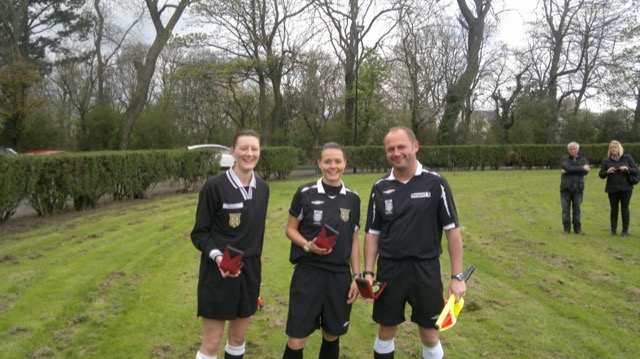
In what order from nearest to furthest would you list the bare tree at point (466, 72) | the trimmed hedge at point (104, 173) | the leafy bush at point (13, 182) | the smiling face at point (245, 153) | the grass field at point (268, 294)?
the smiling face at point (245, 153)
the grass field at point (268, 294)
the leafy bush at point (13, 182)
the trimmed hedge at point (104, 173)
the bare tree at point (466, 72)

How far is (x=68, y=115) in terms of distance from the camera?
34.2 meters

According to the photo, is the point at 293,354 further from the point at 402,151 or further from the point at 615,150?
the point at 615,150

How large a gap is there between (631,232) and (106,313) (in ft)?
29.6

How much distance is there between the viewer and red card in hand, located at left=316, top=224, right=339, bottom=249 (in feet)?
9.34

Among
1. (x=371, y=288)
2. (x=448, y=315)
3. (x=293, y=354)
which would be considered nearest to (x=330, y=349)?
(x=293, y=354)

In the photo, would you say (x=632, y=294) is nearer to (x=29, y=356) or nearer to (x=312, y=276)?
(x=312, y=276)

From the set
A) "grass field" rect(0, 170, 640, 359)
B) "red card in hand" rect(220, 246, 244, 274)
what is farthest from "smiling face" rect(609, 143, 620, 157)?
"red card in hand" rect(220, 246, 244, 274)

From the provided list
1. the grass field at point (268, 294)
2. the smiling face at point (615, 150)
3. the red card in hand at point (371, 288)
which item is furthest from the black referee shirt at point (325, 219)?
the smiling face at point (615, 150)

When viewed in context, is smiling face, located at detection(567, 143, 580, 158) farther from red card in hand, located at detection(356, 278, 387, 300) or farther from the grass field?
red card in hand, located at detection(356, 278, 387, 300)

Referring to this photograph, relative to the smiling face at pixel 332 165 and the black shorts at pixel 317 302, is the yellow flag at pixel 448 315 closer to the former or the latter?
the black shorts at pixel 317 302

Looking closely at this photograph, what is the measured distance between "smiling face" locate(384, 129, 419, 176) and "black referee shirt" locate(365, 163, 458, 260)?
80 mm

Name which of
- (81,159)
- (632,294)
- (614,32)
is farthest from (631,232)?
(614,32)

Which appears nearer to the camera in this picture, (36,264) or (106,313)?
(106,313)

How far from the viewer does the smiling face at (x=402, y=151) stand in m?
3.00
